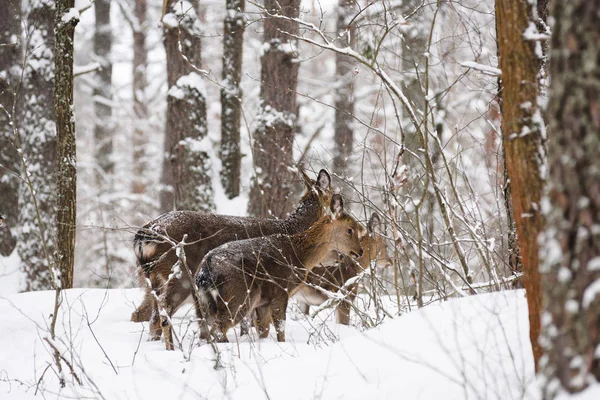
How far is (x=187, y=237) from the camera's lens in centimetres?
802

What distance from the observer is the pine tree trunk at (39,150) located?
11.6m

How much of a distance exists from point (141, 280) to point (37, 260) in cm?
392

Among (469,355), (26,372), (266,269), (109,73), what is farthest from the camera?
(109,73)

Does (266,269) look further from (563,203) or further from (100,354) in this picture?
(563,203)

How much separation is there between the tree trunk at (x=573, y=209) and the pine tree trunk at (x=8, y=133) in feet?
35.9

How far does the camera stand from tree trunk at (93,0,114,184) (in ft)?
71.0

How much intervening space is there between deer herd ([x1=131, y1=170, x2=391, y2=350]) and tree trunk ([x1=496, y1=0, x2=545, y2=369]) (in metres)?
2.47

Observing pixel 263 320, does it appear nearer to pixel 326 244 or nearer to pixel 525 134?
pixel 326 244

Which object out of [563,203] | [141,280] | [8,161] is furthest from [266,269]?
[8,161]

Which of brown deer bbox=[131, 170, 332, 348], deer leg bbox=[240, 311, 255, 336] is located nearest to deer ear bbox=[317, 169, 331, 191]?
brown deer bbox=[131, 170, 332, 348]

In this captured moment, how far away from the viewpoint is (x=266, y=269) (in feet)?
23.9

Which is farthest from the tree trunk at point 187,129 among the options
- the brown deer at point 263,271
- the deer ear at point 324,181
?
the brown deer at point 263,271

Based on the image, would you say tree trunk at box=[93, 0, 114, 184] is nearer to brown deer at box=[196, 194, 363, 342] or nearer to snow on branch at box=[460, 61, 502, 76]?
brown deer at box=[196, 194, 363, 342]

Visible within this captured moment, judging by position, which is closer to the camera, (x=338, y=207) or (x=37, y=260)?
(x=338, y=207)
